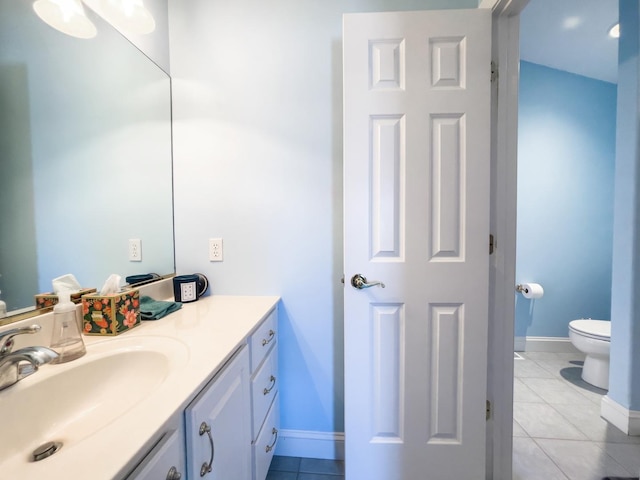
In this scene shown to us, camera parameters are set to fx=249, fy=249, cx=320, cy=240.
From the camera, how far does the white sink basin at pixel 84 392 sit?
1.86 ft

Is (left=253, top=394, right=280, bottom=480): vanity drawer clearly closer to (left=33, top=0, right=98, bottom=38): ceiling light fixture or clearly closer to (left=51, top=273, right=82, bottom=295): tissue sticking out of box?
(left=51, top=273, right=82, bottom=295): tissue sticking out of box

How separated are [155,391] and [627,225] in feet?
8.01

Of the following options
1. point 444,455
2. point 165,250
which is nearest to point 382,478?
point 444,455

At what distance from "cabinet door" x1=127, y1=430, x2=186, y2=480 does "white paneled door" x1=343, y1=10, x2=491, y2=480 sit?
0.75 m

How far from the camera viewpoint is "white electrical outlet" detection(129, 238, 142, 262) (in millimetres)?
1215

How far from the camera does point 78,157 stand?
3.23 ft

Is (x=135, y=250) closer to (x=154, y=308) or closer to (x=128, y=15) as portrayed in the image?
(x=154, y=308)

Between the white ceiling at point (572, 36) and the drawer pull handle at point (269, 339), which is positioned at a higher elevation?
the white ceiling at point (572, 36)

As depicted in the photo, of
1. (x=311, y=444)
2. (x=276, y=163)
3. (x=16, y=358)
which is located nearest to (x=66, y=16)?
(x=276, y=163)

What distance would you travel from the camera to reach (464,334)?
44.6 inches

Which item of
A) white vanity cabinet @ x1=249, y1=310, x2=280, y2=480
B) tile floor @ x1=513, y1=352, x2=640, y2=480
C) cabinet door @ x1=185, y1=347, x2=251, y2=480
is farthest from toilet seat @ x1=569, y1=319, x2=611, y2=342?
cabinet door @ x1=185, y1=347, x2=251, y2=480

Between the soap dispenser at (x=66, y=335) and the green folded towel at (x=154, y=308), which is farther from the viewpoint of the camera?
the green folded towel at (x=154, y=308)

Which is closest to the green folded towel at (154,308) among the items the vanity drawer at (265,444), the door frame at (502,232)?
the vanity drawer at (265,444)

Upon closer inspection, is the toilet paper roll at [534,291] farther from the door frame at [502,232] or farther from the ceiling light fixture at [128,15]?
the ceiling light fixture at [128,15]
